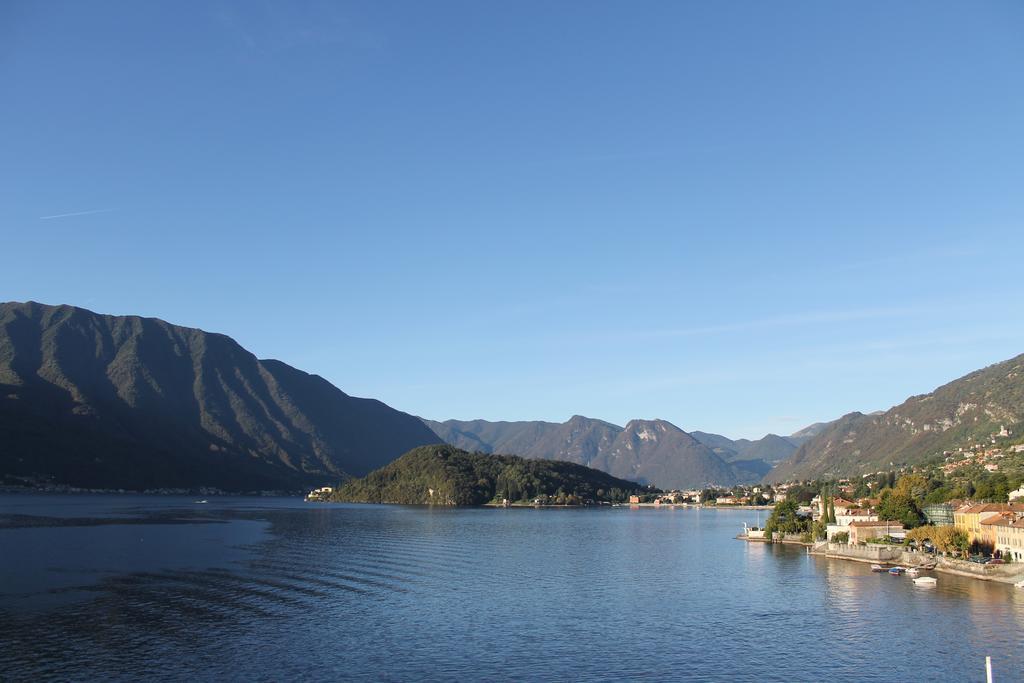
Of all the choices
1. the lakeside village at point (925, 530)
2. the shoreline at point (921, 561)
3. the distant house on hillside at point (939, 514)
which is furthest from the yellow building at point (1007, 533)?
the distant house on hillside at point (939, 514)

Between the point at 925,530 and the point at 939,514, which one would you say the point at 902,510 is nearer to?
the point at 939,514

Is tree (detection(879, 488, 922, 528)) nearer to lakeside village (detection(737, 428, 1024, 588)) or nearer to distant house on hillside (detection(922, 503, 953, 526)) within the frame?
lakeside village (detection(737, 428, 1024, 588))

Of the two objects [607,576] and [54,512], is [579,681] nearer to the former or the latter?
[607,576]

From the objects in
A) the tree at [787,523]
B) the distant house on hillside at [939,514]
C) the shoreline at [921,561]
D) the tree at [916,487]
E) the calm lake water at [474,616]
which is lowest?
the calm lake water at [474,616]

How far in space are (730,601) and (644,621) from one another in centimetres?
1241

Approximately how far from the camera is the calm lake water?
135ft

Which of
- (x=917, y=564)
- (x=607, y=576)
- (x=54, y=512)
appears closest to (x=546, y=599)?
(x=607, y=576)

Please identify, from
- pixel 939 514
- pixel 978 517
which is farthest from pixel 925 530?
pixel 939 514

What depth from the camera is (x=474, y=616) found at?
54.8m

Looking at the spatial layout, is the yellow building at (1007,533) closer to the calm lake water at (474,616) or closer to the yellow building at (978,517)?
the yellow building at (978,517)

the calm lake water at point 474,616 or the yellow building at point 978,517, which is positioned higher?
the yellow building at point 978,517

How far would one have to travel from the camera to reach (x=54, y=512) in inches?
6142

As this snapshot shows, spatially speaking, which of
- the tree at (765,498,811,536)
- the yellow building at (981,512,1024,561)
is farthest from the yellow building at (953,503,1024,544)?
the tree at (765,498,811,536)

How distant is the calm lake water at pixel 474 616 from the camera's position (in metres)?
41.2
